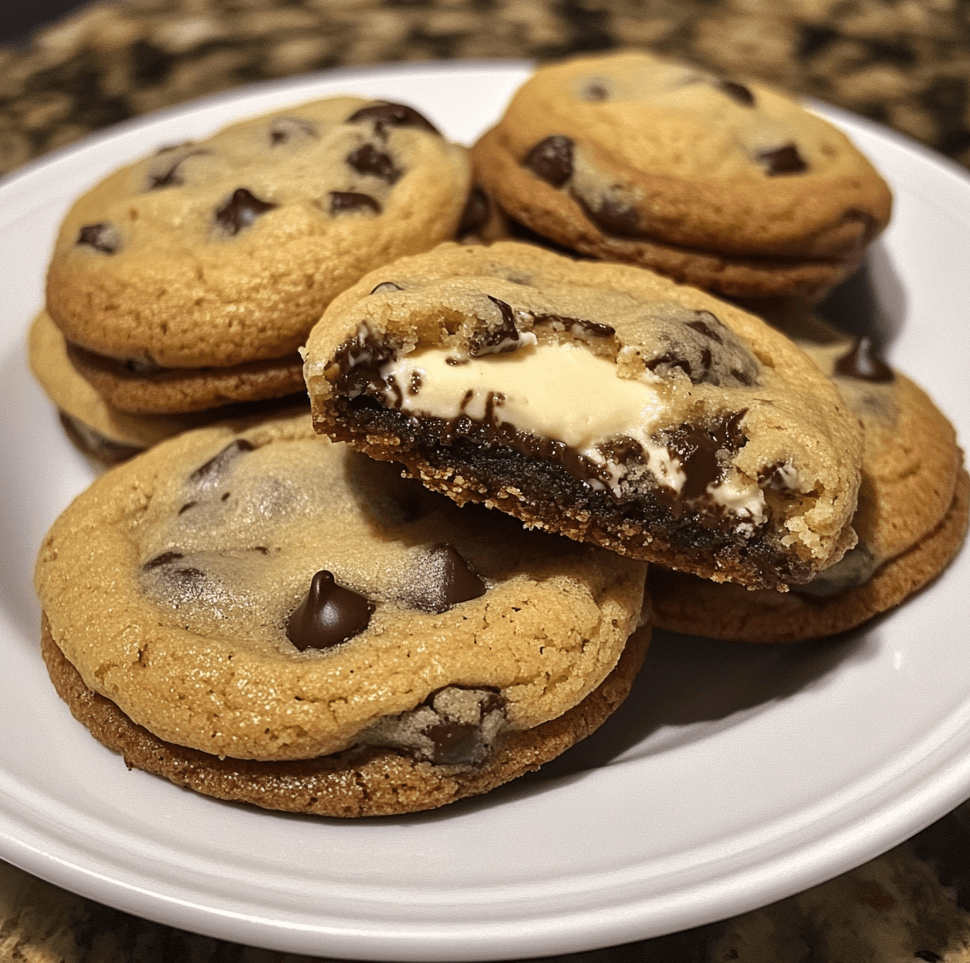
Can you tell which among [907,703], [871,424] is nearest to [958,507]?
[871,424]

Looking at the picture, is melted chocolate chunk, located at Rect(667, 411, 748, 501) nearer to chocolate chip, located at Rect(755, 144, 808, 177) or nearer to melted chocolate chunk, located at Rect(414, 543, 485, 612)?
melted chocolate chunk, located at Rect(414, 543, 485, 612)

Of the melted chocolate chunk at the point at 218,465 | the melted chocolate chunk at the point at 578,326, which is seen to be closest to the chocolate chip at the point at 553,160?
the melted chocolate chunk at the point at 578,326

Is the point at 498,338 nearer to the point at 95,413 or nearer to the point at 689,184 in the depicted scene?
the point at 689,184

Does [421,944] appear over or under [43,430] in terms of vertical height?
over

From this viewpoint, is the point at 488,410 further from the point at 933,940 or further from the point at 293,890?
the point at 933,940

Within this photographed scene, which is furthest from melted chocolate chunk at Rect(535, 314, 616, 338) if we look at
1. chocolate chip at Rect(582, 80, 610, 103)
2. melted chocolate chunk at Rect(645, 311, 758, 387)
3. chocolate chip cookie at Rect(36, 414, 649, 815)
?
chocolate chip at Rect(582, 80, 610, 103)

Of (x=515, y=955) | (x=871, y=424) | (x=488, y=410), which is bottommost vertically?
(x=515, y=955)
